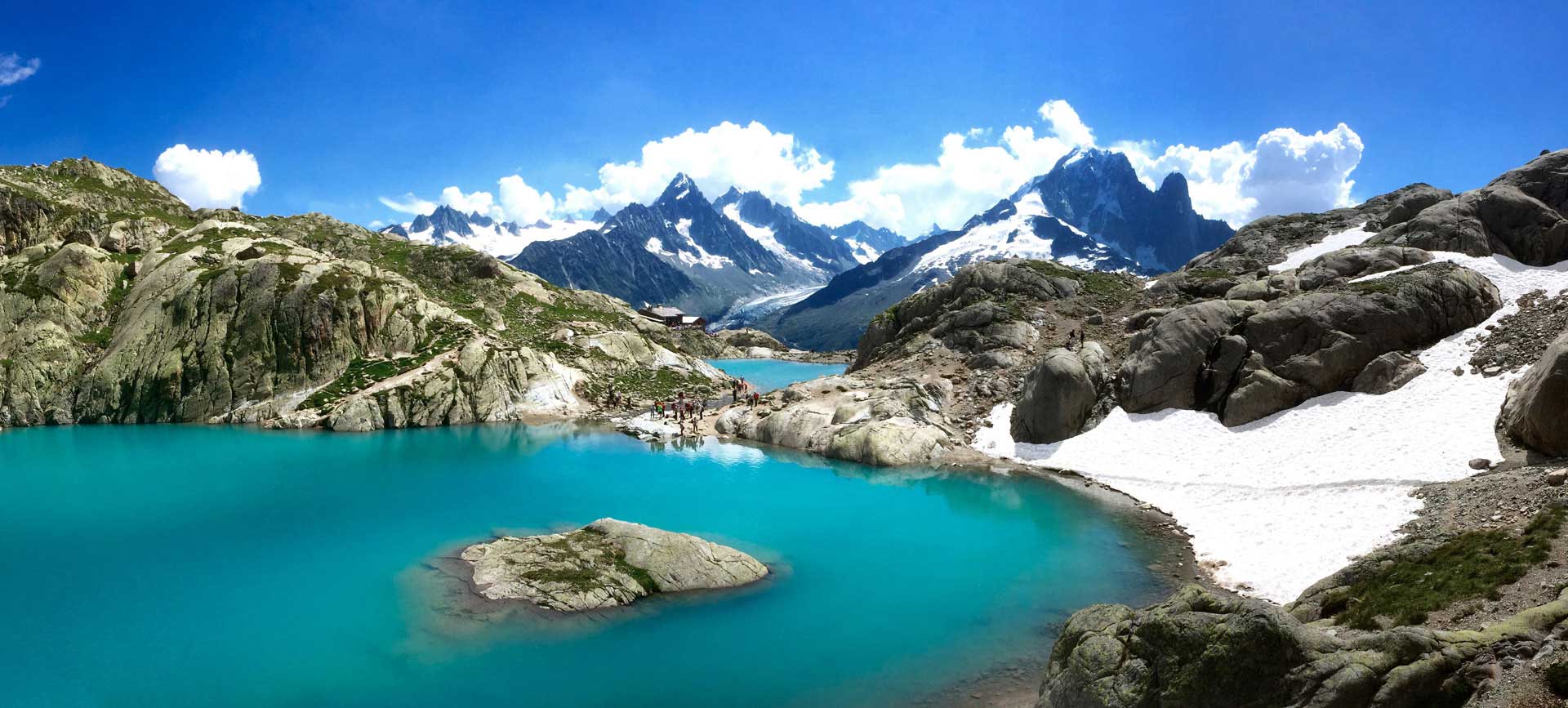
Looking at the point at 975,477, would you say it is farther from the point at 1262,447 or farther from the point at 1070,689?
the point at 1070,689

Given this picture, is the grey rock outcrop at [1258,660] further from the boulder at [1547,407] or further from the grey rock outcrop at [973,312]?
the grey rock outcrop at [973,312]

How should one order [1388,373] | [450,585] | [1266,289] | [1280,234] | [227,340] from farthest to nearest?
[1280,234] → [227,340] → [1266,289] → [1388,373] → [450,585]

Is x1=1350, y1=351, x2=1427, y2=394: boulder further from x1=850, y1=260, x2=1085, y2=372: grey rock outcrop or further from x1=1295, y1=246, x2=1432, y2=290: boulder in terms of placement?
x1=850, y1=260, x2=1085, y2=372: grey rock outcrop

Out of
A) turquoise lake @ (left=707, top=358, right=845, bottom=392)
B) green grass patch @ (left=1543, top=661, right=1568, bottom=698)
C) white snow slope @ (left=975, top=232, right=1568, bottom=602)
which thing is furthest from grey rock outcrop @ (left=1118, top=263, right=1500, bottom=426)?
turquoise lake @ (left=707, top=358, right=845, bottom=392)

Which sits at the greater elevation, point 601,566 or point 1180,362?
point 1180,362

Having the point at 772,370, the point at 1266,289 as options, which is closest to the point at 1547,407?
the point at 1266,289

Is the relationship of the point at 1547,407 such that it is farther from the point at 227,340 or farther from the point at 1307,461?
the point at 227,340

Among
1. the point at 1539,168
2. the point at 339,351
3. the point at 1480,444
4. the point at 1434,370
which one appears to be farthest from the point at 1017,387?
the point at 339,351

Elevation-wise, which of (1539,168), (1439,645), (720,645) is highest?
(1539,168)
